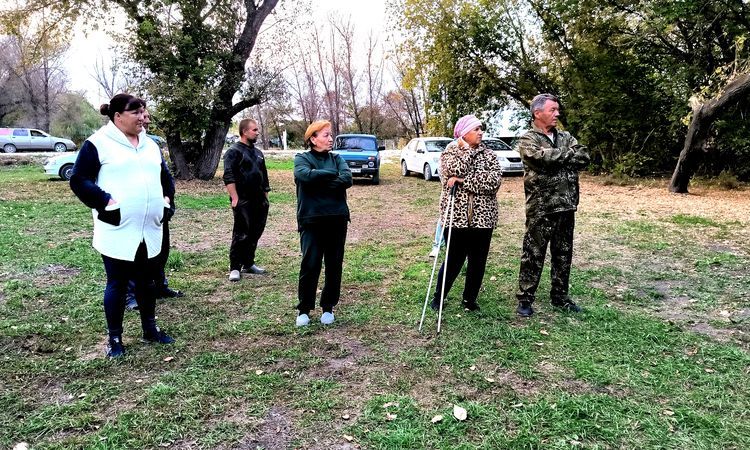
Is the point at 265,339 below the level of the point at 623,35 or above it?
below

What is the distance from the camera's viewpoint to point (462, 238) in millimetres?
4324

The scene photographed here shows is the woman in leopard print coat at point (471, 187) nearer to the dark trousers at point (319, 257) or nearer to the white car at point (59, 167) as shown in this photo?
the dark trousers at point (319, 257)

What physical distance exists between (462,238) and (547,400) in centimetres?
167

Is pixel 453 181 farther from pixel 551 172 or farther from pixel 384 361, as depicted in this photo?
pixel 384 361

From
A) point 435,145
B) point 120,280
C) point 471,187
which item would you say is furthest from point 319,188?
point 435,145

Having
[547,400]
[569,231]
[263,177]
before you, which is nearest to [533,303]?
[569,231]

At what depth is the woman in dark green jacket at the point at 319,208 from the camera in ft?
13.1

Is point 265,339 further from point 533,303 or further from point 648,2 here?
point 648,2

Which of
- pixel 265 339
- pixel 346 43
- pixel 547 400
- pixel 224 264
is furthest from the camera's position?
pixel 346 43

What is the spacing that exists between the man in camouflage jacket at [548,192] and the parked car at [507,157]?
1328 cm

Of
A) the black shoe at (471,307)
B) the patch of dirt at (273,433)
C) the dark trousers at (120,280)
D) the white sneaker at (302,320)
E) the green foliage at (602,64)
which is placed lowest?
the patch of dirt at (273,433)

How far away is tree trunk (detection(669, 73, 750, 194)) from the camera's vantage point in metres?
11.0

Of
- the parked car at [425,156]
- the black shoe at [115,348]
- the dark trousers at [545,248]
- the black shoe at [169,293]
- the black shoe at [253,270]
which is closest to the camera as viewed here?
the black shoe at [115,348]

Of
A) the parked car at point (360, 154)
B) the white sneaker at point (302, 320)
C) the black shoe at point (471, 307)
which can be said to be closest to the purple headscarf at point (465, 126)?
the black shoe at point (471, 307)
